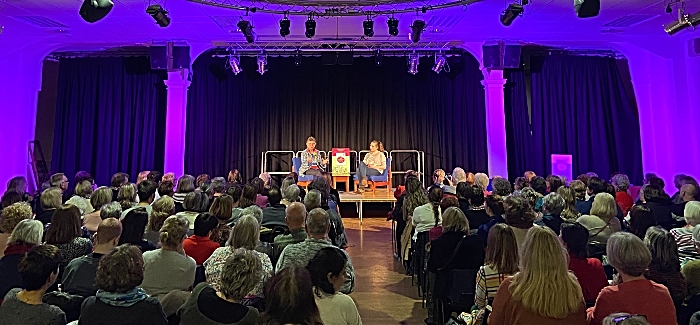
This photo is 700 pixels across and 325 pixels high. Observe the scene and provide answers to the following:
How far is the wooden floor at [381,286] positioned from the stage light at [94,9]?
420 centimetres

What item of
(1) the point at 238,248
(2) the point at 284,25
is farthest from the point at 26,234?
(2) the point at 284,25

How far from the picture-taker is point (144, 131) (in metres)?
10.3

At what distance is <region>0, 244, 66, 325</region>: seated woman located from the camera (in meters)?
1.89

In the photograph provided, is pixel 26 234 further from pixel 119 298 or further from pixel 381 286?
pixel 381 286

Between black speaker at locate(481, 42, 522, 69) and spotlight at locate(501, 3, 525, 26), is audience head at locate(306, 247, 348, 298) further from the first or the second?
black speaker at locate(481, 42, 522, 69)

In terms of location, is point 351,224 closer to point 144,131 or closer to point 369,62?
point 369,62

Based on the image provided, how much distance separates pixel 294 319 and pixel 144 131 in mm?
9911

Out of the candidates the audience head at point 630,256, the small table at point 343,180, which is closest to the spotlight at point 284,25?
the small table at point 343,180

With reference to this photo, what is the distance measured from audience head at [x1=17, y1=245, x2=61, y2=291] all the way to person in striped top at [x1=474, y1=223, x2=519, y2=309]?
2004 mm

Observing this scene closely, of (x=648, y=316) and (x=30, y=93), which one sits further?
(x=30, y=93)

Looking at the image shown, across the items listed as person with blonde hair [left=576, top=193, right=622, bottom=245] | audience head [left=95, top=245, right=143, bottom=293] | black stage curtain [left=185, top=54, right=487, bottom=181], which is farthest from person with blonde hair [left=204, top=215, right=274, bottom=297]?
black stage curtain [left=185, top=54, right=487, bottom=181]

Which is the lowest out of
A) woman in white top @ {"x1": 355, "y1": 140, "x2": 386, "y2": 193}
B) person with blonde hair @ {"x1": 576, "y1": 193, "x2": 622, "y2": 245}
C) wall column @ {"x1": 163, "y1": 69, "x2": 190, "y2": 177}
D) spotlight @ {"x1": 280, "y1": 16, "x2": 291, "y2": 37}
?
person with blonde hair @ {"x1": 576, "y1": 193, "x2": 622, "y2": 245}

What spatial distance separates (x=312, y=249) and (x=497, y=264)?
102 centimetres

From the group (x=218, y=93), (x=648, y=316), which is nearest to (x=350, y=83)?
(x=218, y=93)
